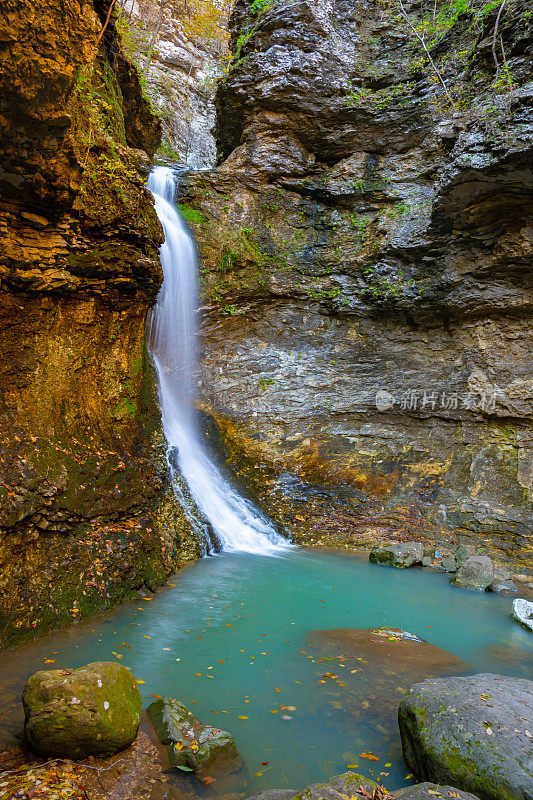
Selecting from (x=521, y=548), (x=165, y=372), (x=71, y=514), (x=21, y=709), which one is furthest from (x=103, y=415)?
(x=521, y=548)

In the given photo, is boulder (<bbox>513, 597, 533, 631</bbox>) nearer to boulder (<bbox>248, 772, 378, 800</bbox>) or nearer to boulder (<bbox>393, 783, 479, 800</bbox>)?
boulder (<bbox>393, 783, 479, 800</bbox>)

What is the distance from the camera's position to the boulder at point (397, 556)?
783cm

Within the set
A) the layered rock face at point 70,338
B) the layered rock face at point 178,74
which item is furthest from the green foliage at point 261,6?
the layered rock face at point 178,74

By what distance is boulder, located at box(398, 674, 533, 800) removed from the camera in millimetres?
2533

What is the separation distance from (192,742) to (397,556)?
5.78m

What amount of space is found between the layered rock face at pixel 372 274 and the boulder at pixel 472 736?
19.1 ft

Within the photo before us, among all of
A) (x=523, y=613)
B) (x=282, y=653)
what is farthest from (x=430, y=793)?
(x=523, y=613)

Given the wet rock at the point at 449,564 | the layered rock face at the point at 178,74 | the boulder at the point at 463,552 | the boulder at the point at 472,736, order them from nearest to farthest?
1. the boulder at the point at 472,736
2. the wet rock at the point at 449,564
3. the boulder at the point at 463,552
4. the layered rock face at the point at 178,74

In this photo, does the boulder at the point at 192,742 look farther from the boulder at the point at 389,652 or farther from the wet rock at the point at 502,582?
the wet rock at the point at 502,582

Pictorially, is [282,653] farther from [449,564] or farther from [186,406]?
[186,406]

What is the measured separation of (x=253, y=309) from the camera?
11.7 m

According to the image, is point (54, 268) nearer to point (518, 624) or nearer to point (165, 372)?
point (165, 372)

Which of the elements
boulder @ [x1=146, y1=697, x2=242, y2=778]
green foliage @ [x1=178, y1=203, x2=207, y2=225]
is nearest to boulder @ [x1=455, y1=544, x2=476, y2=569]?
boulder @ [x1=146, y1=697, x2=242, y2=778]

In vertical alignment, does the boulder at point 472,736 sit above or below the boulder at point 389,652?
above
